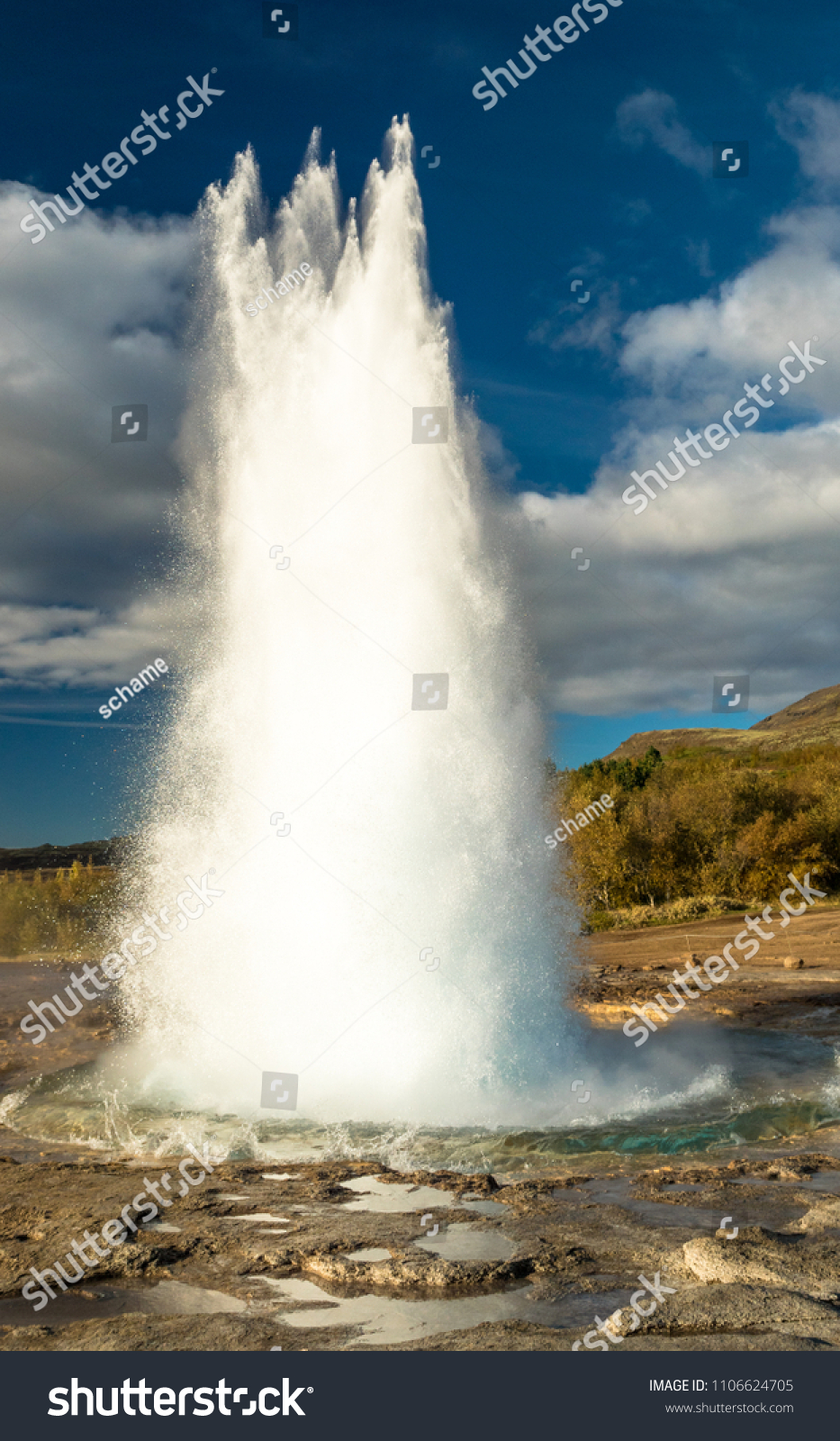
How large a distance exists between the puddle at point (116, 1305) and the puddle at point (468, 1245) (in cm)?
199

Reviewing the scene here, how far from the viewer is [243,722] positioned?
1812cm

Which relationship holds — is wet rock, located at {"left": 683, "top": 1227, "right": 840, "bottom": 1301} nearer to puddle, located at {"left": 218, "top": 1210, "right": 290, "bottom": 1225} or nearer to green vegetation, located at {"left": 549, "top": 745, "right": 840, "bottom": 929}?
puddle, located at {"left": 218, "top": 1210, "right": 290, "bottom": 1225}

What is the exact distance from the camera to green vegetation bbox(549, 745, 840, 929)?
52.2m

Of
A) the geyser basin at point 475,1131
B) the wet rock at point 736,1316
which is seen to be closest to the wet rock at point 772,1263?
the wet rock at point 736,1316

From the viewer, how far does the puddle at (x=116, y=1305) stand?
7383 mm

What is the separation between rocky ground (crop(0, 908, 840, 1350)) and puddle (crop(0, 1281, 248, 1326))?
0.08 feet

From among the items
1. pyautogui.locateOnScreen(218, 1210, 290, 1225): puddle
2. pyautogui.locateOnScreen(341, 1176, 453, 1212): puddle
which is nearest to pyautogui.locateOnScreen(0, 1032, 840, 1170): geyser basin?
pyautogui.locateOnScreen(341, 1176, 453, 1212): puddle

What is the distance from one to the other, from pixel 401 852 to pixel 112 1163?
21.5 ft

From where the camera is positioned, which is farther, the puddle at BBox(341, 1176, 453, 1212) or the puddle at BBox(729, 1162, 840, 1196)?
the puddle at BBox(729, 1162, 840, 1196)

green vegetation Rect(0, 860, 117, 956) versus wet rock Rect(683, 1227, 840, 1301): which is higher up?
green vegetation Rect(0, 860, 117, 956)

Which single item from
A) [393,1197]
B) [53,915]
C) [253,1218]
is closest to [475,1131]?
[393,1197]
